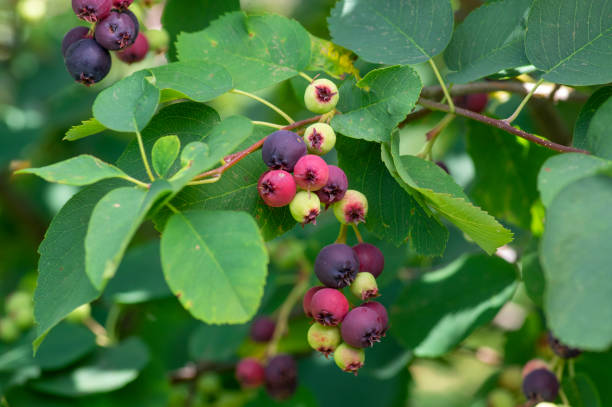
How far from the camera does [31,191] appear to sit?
2768 millimetres

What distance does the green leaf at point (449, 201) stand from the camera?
2.93 feet

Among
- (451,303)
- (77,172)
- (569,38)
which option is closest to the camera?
(77,172)

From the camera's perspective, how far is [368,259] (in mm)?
998

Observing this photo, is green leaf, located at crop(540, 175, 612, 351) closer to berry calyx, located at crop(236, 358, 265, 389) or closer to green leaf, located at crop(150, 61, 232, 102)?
green leaf, located at crop(150, 61, 232, 102)

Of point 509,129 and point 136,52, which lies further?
point 136,52

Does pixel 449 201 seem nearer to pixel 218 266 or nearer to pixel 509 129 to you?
pixel 509 129

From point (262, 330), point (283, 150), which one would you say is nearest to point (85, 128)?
point (283, 150)

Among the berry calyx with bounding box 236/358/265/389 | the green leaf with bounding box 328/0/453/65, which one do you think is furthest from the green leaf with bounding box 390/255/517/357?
the green leaf with bounding box 328/0/453/65

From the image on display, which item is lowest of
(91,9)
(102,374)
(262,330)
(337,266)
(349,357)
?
Answer: (262,330)

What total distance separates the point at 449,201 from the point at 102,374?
1090 mm

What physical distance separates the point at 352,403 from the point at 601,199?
4.82 ft

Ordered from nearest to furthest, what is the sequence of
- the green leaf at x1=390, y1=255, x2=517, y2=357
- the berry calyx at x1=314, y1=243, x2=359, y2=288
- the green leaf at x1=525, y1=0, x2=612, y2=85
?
the berry calyx at x1=314, y1=243, x2=359, y2=288, the green leaf at x1=525, y1=0, x2=612, y2=85, the green leaf at x1=390, y1=255, x2=517, y2=357

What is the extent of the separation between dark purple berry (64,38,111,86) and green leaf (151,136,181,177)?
0.84ft

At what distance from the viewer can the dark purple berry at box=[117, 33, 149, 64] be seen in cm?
127
